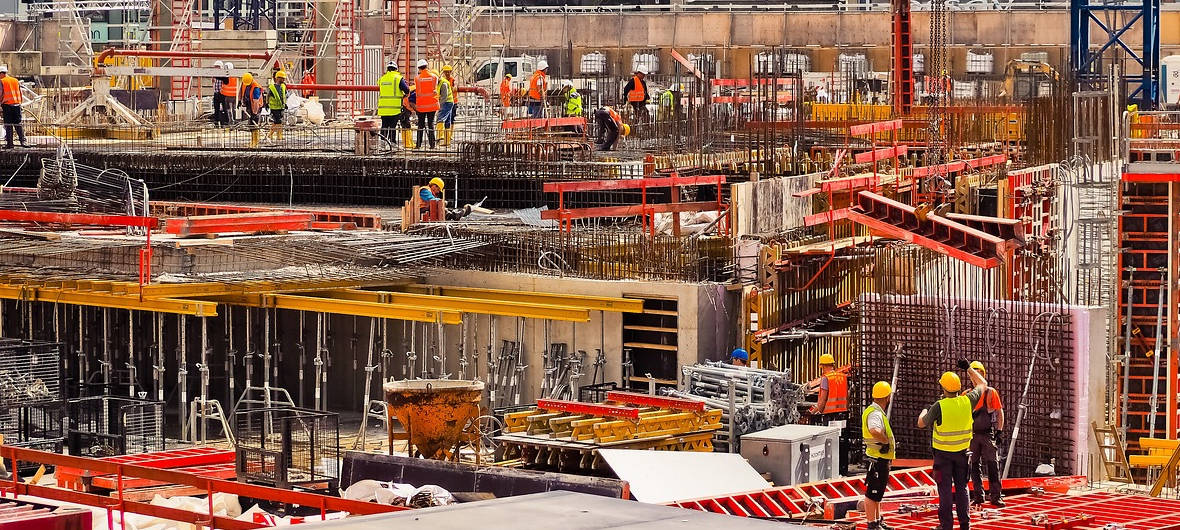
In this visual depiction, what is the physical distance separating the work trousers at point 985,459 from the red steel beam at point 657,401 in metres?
2.92

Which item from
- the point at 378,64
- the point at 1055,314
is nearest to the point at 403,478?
the point at 1055,314

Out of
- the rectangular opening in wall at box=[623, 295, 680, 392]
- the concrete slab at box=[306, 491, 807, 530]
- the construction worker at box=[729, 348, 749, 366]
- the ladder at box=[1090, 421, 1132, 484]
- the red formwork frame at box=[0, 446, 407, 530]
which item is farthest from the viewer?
the rectangular opening in wall at box=[623, 295, 680, 392]

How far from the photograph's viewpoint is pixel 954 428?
49.6 feet

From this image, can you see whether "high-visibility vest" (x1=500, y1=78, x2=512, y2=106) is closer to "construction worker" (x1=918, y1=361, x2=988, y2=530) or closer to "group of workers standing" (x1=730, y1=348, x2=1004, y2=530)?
"group of workers standing" (x1=730, y1=348, x2=1004, y2=530)

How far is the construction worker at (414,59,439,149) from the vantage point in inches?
1302

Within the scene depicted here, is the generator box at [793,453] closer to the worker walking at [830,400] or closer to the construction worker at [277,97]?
the worker walking at [830,400]

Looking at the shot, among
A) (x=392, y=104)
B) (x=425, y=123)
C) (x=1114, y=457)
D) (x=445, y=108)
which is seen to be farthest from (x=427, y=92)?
(x=1114, y=457)

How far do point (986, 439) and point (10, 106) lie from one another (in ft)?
80.3

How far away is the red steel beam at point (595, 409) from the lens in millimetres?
18328

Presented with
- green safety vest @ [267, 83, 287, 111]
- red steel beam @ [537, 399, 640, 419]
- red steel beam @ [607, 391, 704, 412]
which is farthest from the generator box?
green safety vest @ [267, 83, 287, 111]

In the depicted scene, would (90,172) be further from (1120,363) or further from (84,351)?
(1120,363)

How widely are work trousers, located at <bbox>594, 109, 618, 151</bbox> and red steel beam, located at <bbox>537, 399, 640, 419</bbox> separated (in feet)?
45.6

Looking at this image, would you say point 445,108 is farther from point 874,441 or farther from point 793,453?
point 874,441

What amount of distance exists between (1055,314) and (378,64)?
33803mm
